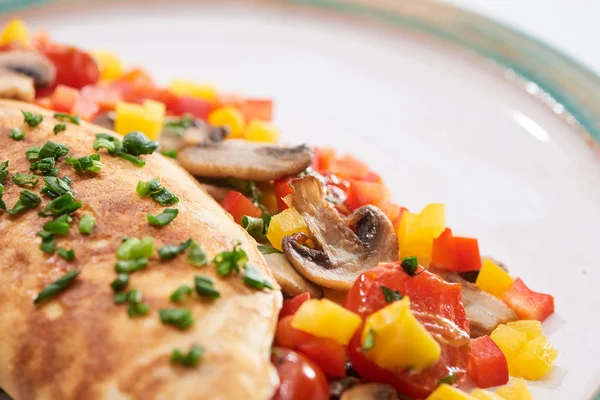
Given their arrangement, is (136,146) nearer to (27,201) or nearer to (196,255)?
(27,201)

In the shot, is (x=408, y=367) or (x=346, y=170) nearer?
(x=408, y=367)

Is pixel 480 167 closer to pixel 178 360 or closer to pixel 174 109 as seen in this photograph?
pixel 174 109

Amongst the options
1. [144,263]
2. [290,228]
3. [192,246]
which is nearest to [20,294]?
[144,263]

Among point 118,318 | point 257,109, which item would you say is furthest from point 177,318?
point 257,109

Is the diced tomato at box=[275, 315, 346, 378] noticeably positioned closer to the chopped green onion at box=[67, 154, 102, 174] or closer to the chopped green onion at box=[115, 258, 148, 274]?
the chopped green onion at box=[115, 258, 148, 274]

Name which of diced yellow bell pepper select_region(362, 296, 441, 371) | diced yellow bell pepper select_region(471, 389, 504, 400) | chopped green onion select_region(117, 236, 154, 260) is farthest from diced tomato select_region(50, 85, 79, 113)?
diced yellow bell pepper select_region(471, 389, 504, 400)
